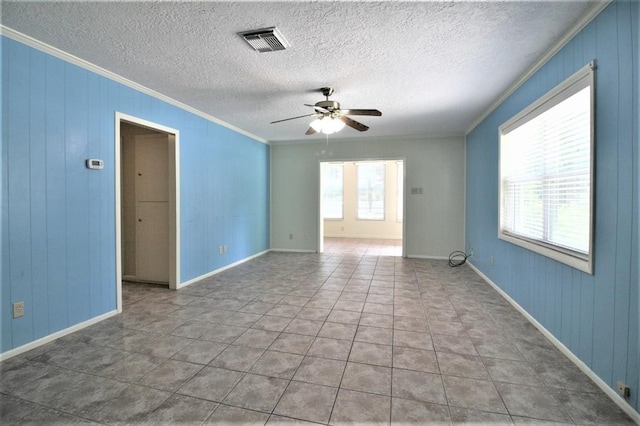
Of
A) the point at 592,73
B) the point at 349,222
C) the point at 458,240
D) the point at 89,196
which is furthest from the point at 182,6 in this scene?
the point at 349,222

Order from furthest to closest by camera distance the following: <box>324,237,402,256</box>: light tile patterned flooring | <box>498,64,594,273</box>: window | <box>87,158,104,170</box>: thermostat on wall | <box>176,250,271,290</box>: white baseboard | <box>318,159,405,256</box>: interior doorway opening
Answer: <box>318,159,405,256</box>: interior doorway opening < <box>324,237,402,256</box>: light tile patterned flooring < <box>176,250,271,290</box>: white baseboard < <box>87,158,104,170</box>: thermostat on wall < <box>498,64,594,273</box>: window

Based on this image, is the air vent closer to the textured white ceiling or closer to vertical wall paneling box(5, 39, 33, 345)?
the textured white ceiling

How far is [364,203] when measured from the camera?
9414 millimetres

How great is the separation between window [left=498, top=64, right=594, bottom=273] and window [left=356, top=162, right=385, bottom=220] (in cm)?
565

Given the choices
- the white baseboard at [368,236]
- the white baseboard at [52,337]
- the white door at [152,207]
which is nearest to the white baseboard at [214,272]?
the white door at [152,207]

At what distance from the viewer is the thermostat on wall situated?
2799mm

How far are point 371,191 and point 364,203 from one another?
46 cm

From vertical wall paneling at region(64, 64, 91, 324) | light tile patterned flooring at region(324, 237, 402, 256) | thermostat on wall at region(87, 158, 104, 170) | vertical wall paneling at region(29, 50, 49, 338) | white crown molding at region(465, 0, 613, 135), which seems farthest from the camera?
light tile patterned flooring at region(324, 237, 402, 256)

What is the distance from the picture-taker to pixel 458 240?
19.4ft

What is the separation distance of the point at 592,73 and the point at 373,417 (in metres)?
2.64

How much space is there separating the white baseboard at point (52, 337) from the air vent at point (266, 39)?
10.0 ft

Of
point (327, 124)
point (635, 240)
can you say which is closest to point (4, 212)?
point (327, 124)

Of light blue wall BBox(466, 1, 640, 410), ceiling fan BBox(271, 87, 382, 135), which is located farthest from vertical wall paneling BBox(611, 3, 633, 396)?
ceiling fan BBox(271, 87, 382, 135)

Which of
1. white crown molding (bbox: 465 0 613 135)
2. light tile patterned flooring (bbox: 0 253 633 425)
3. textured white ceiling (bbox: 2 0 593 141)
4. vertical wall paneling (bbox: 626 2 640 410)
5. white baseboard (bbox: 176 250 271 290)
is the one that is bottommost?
light tile patterned flooring (bbox: 0 253 633 425)
